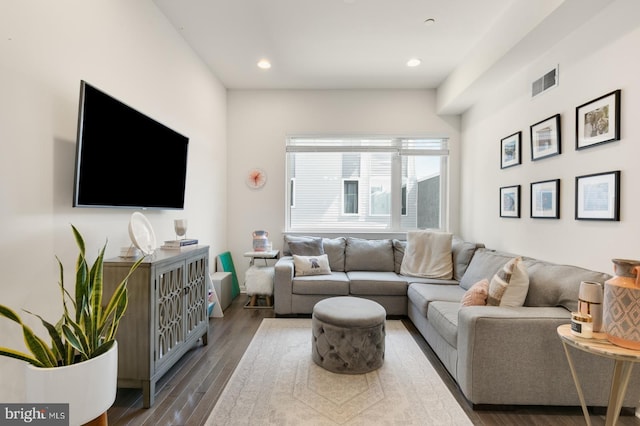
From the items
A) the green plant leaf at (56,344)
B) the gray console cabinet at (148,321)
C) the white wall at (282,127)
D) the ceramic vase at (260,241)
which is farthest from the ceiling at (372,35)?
the green plant leaf at (56,344)

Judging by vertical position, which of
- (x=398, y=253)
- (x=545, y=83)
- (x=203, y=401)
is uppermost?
(x=545, y=83)

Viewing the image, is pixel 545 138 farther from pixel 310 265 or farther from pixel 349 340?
pixel 310 265

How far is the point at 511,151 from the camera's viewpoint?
3121mm

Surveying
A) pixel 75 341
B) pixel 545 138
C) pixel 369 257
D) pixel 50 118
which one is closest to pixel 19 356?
pixel 75 341

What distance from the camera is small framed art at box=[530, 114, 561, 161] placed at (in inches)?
97.0

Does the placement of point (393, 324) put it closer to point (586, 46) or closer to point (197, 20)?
point (586, 46)

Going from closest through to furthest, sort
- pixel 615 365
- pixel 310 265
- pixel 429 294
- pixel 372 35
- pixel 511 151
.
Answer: pixel 615 365 → pixel 429 294 → pixel 372 35 → pixel 511 151 → pixel 310 265

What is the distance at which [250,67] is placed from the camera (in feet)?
12.1

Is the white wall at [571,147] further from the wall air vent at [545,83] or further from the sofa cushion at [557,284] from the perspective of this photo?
the sofa cushion at [557,284]

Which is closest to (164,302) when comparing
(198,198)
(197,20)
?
(198,198)

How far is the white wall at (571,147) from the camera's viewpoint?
1861 mm

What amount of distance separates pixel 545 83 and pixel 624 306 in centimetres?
212

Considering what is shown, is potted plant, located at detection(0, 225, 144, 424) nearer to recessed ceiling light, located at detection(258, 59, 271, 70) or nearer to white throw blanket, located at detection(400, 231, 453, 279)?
recessed ceiling light, located at detection(258, 59, 271, 70)

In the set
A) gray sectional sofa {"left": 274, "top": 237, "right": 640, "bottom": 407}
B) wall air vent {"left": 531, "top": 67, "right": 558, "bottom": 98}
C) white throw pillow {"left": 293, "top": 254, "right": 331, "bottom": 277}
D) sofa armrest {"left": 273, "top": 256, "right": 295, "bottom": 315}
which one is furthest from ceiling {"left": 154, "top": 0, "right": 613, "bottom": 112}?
sofa armrest {"left": 273, "top": 256, "right": 295, "bottom": 315}
